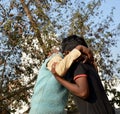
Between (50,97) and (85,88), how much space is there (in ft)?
1.19

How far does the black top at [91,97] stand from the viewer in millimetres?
2609

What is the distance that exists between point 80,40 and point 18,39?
26.9 ft

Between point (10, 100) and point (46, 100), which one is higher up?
point (46, 100)

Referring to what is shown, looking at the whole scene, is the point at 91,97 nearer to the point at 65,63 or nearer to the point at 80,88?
the point at 80,88

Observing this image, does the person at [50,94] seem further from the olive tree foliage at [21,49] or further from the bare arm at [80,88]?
the olive tree foliage at [21,49]

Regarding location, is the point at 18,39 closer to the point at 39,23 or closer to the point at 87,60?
the point at 39,23

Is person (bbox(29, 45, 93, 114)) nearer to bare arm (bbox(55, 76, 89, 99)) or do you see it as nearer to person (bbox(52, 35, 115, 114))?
person (bbox(52, 35, 115, 114))

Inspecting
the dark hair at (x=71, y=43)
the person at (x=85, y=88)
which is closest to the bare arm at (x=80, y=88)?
the person at (x=85, y=88)

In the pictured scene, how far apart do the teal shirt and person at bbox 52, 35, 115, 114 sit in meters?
0.14

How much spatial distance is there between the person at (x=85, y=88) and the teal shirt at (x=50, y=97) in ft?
0.47

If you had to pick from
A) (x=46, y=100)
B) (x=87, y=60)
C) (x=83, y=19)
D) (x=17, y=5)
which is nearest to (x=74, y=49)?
(x=87, y=60)

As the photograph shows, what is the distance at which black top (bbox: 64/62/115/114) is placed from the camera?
103 inches

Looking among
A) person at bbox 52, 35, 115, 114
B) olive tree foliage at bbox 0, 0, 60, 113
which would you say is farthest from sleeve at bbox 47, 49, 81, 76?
olive tree foliage at bbox 0, 0, 60, 113

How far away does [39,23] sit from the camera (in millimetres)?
10836
